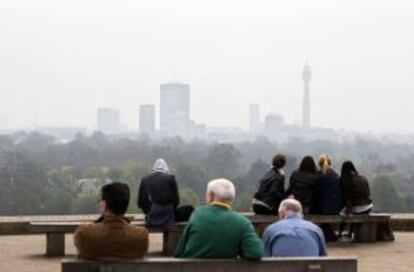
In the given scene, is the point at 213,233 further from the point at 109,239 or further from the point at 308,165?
the point at 308,165

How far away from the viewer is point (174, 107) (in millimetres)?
144125

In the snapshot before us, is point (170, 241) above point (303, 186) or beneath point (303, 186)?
beneath

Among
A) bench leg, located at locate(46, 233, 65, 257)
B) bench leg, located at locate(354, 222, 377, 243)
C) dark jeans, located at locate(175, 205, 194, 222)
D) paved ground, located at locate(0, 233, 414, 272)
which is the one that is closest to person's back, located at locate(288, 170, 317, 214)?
paved ground, located at locate(0, 233, 414, 272)

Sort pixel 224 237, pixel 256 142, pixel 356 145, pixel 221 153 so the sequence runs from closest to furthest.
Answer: pixel 224 237
pixel 221 153
pixel 256 142
pixel 356 145

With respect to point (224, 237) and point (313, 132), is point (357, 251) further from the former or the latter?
point (313, 132)

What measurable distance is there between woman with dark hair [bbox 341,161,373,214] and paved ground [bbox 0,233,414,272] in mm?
558

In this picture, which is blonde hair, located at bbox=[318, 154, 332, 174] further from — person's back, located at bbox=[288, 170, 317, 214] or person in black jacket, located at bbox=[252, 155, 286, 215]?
person in black jacket, located at bbox=[252, 155, 286, 215]

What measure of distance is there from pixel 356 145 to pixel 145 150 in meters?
40.7

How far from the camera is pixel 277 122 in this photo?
169875mm

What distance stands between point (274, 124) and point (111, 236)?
161535 millimetres

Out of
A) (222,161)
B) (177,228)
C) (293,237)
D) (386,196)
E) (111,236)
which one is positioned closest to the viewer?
(111,236)

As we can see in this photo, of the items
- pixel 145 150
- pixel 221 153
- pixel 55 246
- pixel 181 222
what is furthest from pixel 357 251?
pixel 145 150

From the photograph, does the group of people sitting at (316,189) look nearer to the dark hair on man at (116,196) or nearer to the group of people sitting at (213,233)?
the group of people sitting at (213,233)

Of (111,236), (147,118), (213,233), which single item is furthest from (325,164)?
(147,118)
